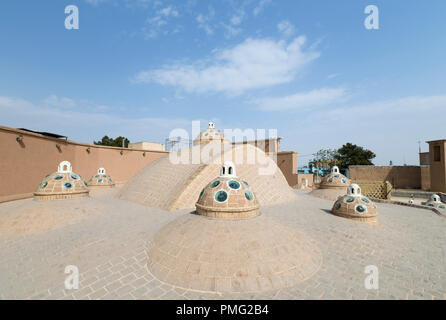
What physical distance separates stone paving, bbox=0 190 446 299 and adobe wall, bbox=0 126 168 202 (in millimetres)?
8593

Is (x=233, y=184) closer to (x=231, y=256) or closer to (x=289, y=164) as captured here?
(x=231, y=256)

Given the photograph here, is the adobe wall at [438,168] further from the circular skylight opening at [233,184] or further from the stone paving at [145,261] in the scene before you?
the circular skylight opening at [233,184]

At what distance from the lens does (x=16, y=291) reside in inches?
189

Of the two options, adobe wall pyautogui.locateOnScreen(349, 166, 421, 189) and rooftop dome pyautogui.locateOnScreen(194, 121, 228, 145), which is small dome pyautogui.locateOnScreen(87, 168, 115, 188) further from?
adobe wall pyautogui.locateOnScreen(349, 166, 421, 189)

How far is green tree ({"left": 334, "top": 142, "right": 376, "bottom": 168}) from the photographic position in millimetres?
41594

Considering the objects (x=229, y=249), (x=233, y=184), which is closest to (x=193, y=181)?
(x=233, y=184)

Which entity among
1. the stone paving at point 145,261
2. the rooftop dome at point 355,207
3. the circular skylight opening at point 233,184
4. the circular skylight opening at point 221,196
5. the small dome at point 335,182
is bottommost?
the stone paving at point 145,261

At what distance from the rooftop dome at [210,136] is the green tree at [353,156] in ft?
113

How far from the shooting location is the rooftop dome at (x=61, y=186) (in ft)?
30.8

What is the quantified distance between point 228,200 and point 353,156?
45041 mm

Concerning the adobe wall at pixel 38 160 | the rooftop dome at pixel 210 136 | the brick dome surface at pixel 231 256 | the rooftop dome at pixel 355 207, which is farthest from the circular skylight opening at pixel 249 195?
the adobe wall at pixel 38 160

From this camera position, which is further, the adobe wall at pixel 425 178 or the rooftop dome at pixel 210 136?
the adobe wall at pixel 425 178
